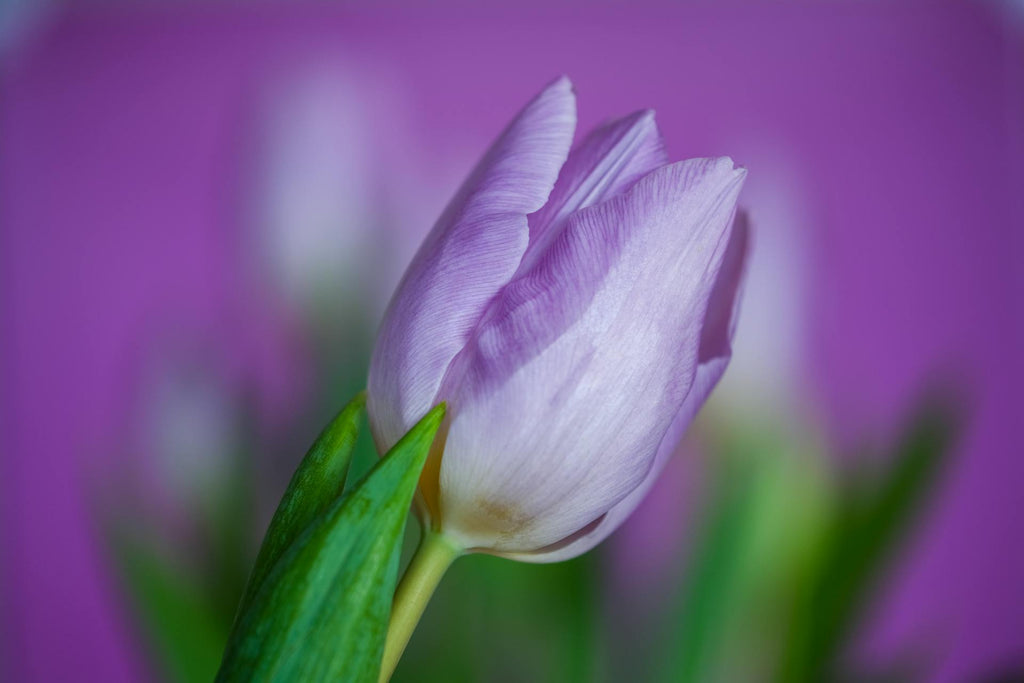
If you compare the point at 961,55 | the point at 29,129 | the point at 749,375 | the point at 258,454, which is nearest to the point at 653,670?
the point at 258,454

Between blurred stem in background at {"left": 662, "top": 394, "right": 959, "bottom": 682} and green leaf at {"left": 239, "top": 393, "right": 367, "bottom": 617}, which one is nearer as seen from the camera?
green leaf at {"left": 239, "top": 393, "right": 367, "bottom": 617}

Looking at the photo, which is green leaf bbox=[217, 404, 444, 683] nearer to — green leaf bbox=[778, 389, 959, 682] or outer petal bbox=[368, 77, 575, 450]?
outer petal bbox=[368, 77, 575, 450]

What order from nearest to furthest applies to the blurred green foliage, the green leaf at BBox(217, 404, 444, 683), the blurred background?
the green leaf at BBox(217, 404, 444, 683)
the blurred green foliage
the blurred background

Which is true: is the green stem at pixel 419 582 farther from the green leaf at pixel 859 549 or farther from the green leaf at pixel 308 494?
the green leaf at pixel 859 549

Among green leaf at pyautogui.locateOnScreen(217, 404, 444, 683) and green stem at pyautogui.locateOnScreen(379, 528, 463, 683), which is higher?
green leaf at pyautogui.locateOnScreen(217, 404, 444, 683)

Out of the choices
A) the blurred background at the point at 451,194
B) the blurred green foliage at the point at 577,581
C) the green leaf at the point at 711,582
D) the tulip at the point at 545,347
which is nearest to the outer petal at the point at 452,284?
the tulip at the point at 545,347

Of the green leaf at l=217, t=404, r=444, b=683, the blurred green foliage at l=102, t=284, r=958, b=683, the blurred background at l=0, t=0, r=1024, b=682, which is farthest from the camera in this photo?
the blurred background at l=0, t=0, r=1024, b=682

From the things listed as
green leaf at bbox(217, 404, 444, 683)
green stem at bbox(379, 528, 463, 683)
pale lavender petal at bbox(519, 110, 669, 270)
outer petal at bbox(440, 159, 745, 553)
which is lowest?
green stem at bbox(379, 528, 463, 683)

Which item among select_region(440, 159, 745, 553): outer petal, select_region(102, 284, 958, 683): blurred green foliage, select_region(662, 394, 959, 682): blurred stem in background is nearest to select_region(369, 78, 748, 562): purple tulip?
select_region(440, 159, 745, 553): outer petal
